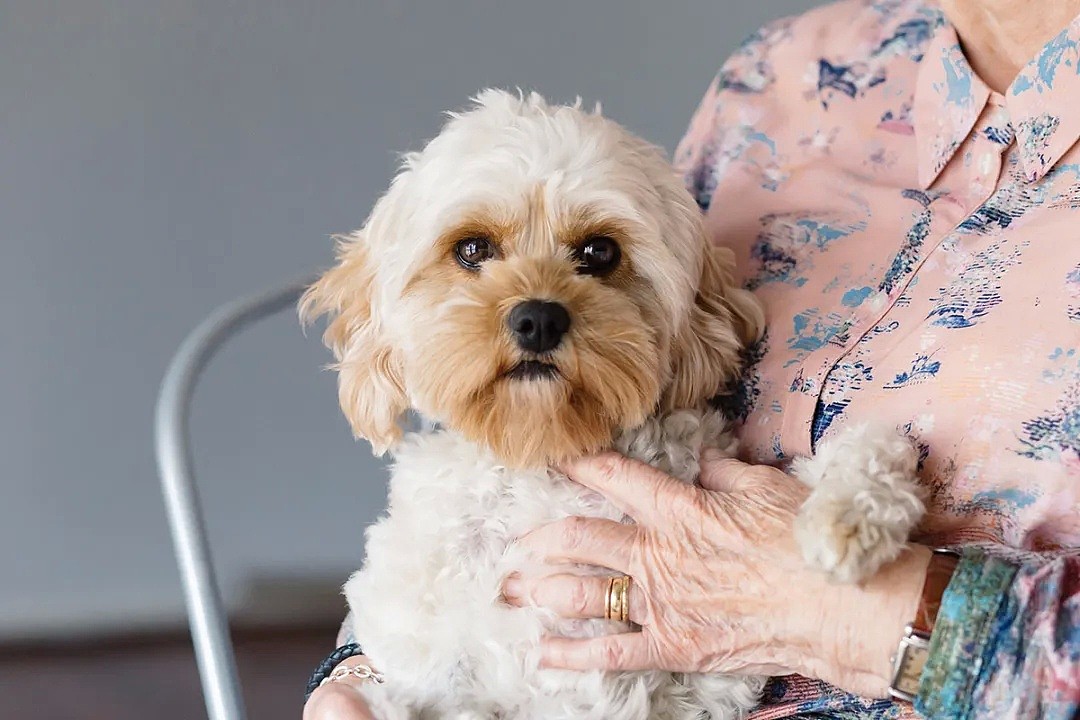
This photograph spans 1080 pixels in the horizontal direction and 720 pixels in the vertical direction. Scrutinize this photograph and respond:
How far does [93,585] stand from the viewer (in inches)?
111

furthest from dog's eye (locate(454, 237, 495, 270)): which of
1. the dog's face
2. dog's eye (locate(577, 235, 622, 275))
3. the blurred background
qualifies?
the blurred background

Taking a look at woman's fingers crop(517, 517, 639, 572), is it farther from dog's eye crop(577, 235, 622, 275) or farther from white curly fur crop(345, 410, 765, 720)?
dog's eye crop(577, 235, 622, 275)

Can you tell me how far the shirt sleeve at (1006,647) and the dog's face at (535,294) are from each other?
411 mm

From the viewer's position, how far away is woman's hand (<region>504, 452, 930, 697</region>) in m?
0.99

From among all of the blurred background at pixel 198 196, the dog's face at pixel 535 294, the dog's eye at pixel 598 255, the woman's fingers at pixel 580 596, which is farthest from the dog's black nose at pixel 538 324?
the blurred background at pixel 198 196

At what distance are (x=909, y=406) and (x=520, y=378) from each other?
0.42 m

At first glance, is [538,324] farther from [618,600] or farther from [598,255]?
[618,600]

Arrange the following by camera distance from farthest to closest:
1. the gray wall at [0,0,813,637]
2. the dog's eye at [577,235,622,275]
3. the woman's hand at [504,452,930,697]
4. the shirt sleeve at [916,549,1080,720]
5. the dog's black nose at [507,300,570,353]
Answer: the gray wall at [0,0,813,637]
the dog's eye at [577,235,622,275]
the dog's black nose at [507,300,570,353]
the woman's hand at [504,452,930,697]
the shirt sleeve at [916,549,1080,720]

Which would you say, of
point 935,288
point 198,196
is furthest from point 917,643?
point 198,196

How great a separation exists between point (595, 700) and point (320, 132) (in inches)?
71.7

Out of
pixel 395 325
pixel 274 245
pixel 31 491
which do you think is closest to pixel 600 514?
pixel 395 325

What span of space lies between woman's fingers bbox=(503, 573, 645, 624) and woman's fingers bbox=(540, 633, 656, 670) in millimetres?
29

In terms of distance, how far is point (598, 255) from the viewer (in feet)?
4.09

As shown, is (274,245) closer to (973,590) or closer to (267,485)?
(267,485)
